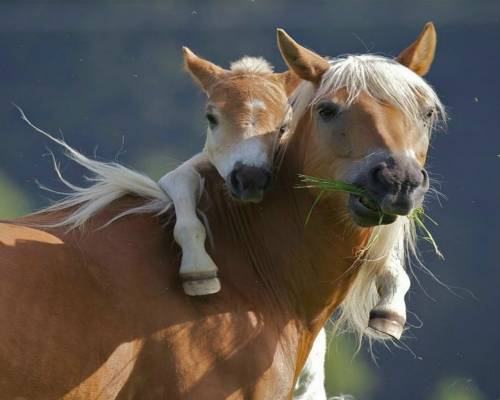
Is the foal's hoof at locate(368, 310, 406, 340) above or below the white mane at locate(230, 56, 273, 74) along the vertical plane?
below

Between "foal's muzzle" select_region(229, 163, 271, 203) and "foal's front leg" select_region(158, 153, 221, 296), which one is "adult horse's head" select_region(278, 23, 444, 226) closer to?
"foal's muzzle" select_region(229, 163, 271, 203)

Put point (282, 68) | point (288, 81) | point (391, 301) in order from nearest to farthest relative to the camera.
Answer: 1. point (391, 301)
2. point (288, 81)
3. point (282, 68)

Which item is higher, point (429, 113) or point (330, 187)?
point (429, 113)

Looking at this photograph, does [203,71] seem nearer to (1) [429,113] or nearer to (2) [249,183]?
(2) [249,183]

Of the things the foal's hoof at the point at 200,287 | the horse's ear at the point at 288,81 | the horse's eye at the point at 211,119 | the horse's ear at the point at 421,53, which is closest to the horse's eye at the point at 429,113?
the horse's ear at the point at 421,53

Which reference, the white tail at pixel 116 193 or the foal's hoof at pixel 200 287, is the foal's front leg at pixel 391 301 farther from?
the white tail at pixel 116 193

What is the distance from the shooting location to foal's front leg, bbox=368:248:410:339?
3.32 m

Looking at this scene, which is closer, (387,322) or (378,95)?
(378,95)

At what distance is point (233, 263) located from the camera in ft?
10.8

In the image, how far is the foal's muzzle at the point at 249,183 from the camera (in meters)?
3.23

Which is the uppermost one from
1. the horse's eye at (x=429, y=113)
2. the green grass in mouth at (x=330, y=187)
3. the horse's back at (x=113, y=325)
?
the horse's eye at (x=429, y=113)

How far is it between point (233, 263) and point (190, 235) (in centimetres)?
23

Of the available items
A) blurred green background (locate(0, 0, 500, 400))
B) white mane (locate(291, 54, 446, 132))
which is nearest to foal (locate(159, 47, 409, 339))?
white mane (locate(291, 54, 446, 132))

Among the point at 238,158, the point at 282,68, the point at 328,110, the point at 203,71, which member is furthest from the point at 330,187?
the point at 282,68
